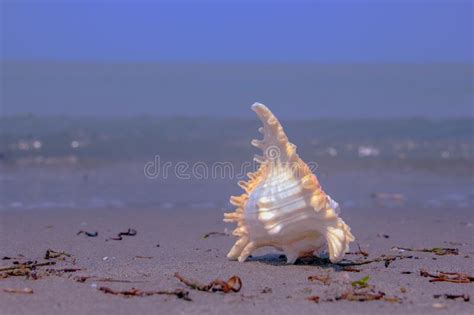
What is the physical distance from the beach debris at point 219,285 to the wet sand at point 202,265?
0.15 ft

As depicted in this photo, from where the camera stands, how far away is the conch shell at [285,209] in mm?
4301

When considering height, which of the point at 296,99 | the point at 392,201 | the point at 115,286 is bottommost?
the point at 115,286

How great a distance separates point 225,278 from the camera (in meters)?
4.23

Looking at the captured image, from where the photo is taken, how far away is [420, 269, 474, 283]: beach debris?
4262 mm

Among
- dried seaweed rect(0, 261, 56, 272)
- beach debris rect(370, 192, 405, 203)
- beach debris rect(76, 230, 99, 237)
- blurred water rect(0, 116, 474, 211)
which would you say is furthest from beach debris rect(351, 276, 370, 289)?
beach debris rect(370, 192, 405, 203)

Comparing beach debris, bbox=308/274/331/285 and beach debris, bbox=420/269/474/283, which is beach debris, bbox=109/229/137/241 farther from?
beach debris, bbox=420/269/474/283

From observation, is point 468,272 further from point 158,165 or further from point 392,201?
point 158,165

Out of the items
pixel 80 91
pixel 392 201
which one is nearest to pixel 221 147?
pixel 392 201

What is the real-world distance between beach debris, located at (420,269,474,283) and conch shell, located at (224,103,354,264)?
0.52m

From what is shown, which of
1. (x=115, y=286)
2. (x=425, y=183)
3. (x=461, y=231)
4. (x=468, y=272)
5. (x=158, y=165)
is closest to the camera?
(x=115, y=286)

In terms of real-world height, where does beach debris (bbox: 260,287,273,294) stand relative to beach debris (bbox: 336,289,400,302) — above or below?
above

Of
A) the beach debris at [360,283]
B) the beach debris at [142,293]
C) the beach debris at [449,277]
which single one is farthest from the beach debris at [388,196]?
the beach debris at [142,293]

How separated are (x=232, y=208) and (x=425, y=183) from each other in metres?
3.72

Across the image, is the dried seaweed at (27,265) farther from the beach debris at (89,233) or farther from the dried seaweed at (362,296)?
the dried seaweed at (362,296)
